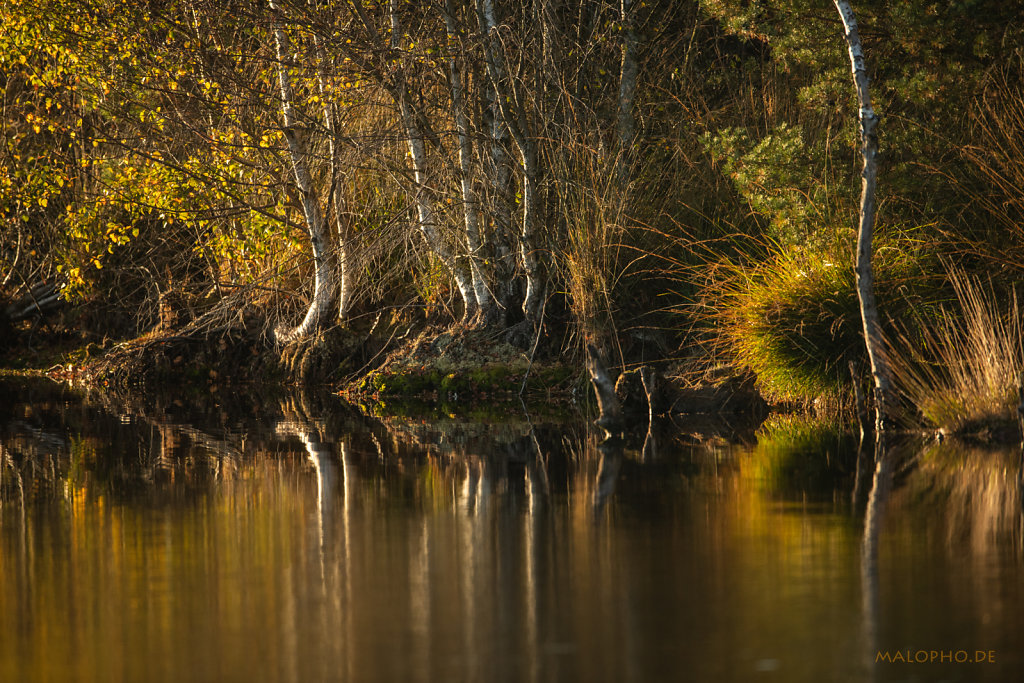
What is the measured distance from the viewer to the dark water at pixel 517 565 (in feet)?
15.6

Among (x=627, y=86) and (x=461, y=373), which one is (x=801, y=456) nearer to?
(x=461, y=373)

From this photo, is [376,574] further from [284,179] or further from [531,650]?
[284,179]

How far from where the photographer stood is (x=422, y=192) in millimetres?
15742

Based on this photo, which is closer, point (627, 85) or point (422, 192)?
point (422, 192)

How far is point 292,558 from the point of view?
6461 millimetres

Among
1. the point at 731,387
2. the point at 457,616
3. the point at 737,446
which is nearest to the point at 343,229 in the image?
the point at 731,387

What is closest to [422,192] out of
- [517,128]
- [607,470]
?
[517,128]

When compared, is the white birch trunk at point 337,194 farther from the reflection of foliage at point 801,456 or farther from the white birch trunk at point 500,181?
the reflection of foliage at point 801,456

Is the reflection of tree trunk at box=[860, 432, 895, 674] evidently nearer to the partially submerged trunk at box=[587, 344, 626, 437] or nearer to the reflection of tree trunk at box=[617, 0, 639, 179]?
the partially submerged trunk at box=[587, 344, 626, 437]

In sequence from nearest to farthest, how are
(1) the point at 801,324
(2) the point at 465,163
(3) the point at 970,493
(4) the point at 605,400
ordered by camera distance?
1. (3) the point at 970,493
2. (1) the point at 801,324
3. (4) the point at 605,400
4. (2) the point at 465,163

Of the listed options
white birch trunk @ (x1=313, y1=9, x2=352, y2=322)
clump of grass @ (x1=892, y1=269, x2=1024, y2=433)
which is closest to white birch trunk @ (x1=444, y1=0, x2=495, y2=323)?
white birch trunk @ (x1=313, y1=9, x2=352, y2=322)

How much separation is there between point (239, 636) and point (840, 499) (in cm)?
414

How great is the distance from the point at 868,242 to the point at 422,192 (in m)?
6.63

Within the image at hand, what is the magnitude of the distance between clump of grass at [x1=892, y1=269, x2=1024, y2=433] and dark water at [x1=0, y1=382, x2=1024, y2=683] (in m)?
0.65
